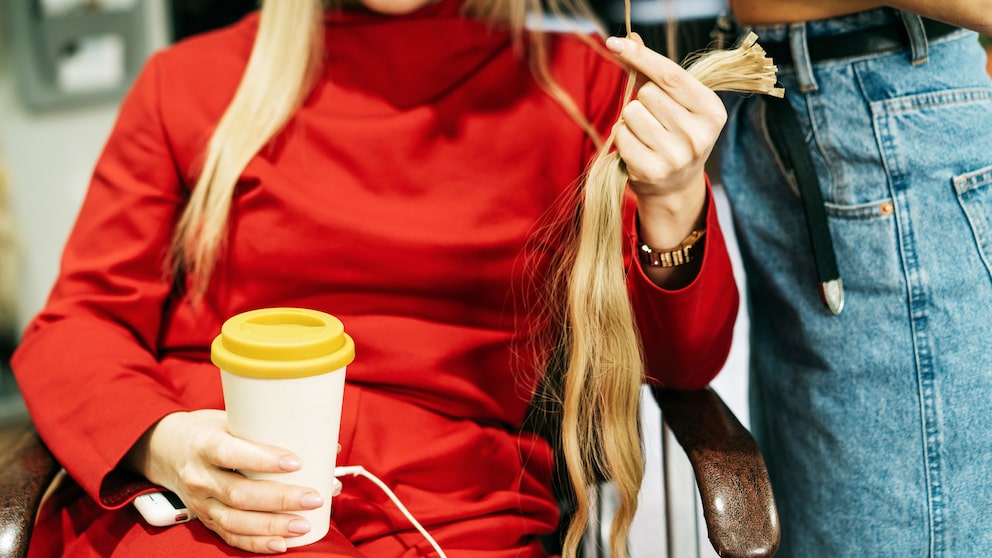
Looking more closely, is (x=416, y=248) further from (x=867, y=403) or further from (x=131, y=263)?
(x=867, y=403)

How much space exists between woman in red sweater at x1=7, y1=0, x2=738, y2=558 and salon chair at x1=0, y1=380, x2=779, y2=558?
3 centimetres

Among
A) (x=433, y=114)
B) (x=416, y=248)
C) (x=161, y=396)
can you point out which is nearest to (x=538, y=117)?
(x=433, y=114)

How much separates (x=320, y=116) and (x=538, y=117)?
270mm

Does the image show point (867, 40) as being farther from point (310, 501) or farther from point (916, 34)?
point (310, 501)

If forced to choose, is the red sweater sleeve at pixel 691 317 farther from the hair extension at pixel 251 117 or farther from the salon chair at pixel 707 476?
the hair extension at pixel 251 117

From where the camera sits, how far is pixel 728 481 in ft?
2.77

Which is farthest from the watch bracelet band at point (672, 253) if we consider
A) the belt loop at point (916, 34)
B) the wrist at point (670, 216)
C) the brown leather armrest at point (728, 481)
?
the belt loop at point (916, 34)

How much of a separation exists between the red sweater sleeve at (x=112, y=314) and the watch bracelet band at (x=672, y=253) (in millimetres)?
516

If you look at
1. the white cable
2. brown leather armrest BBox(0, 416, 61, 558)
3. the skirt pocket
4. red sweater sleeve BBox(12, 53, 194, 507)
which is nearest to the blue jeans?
the skirt pocket

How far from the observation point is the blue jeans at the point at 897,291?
914mm

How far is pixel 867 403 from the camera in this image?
3.19 feet

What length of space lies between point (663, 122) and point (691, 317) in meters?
0.25

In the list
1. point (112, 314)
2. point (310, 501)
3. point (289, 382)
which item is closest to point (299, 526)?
point (310, 501)

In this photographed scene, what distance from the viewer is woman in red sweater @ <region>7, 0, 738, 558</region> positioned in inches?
36.2
